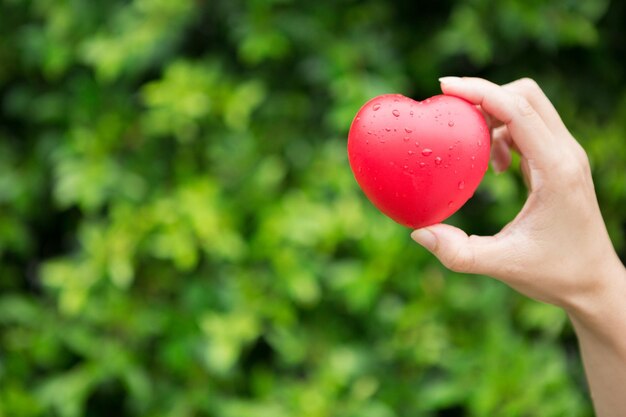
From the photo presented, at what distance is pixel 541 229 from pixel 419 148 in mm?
187

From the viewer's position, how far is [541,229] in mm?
1119

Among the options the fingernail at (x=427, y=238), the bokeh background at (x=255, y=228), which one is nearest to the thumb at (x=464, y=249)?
the fingernail at (x=427, y=238)

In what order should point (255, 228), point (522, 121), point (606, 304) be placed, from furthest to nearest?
point (255, 228) → point (606, 304) → point (522, 121)

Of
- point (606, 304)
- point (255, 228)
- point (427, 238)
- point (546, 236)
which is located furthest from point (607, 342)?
point (255, 228)

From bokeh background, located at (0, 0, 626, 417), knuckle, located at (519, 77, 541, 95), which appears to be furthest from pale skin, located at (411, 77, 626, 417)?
bokeh background, located at (0, 0, 626, 417)

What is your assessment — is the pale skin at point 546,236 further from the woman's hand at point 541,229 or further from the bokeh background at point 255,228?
the bokeh background at point 255,228

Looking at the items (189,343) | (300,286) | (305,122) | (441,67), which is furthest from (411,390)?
(441,67)

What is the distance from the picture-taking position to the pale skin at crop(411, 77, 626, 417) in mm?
1086

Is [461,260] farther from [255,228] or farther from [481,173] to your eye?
[255,228]

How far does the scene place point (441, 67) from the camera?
2.43 m

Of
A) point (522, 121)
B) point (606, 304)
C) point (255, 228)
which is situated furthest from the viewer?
point (255, 228)

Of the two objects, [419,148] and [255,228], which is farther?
[255,228]

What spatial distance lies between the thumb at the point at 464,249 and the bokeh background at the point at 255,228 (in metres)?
0.95

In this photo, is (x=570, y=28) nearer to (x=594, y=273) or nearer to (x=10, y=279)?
(x=594, y=273)
